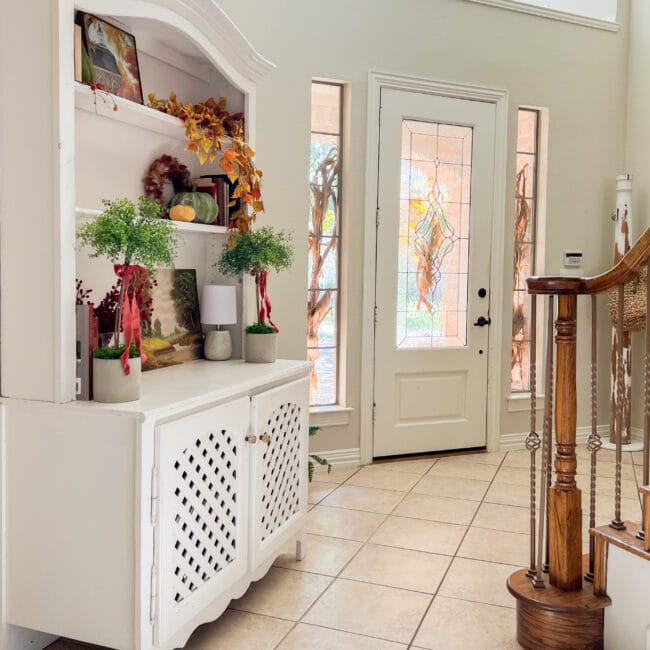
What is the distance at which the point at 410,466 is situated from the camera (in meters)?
4.66

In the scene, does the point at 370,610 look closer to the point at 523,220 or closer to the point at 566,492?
the point at 566,492

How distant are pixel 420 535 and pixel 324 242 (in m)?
1.92

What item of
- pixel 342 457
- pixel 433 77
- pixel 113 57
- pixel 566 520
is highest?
pixel 433 77

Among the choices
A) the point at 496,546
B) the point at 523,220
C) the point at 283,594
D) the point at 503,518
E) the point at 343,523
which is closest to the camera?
the point at 283,594

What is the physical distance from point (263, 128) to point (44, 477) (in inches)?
102

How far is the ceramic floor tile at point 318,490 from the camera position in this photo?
3982 millimetres

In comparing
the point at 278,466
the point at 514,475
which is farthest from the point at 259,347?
the point at 514,475

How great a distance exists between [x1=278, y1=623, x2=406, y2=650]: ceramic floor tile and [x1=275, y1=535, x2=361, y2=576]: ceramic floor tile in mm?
488

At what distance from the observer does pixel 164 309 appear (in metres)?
2.96

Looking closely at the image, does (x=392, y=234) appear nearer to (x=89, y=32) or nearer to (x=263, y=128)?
(x=263, y=128)

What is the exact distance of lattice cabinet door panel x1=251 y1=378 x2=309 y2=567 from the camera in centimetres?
267

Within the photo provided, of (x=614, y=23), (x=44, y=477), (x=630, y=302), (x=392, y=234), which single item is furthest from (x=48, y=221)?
(x=614, y=23)

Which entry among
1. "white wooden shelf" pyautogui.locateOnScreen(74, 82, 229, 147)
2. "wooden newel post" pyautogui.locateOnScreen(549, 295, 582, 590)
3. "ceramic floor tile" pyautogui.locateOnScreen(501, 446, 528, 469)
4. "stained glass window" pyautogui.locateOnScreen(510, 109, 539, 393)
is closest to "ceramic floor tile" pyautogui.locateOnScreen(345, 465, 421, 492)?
"ceramic floor tile" pyautogui.locateOnScreen(501, 446, 528, 469)

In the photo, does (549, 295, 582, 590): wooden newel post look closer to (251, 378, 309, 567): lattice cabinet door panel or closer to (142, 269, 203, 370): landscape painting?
(251, 378, 309, 567): lattice cabinet door panel
